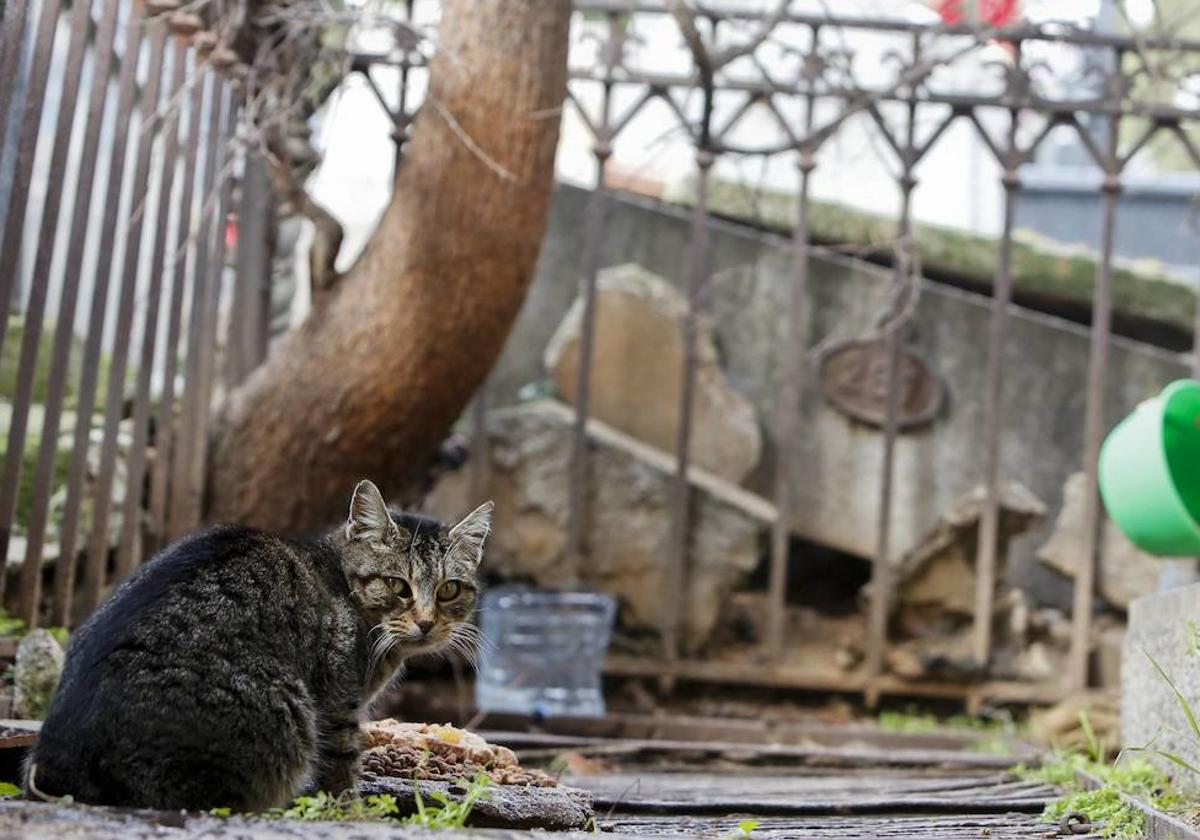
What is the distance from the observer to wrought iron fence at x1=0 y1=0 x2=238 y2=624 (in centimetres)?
468

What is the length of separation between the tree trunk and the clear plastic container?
135cm

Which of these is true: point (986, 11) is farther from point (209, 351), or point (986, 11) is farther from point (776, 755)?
point (209, 351)

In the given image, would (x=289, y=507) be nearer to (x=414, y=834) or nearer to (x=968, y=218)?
(x=414, y=834)

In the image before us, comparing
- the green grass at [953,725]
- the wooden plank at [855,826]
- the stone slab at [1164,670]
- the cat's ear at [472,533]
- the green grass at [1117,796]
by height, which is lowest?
the green grass at [953,725]

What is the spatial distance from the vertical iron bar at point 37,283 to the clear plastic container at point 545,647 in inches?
128

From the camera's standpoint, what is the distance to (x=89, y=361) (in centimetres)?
522

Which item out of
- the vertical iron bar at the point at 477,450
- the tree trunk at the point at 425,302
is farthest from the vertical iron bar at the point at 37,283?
the vertical iron bar at the point at 477,450

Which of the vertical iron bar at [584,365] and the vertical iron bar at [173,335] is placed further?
the vertical iron bar at [584,365]

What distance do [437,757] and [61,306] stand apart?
2306mm

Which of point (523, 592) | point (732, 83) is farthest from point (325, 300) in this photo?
point (732, 83)

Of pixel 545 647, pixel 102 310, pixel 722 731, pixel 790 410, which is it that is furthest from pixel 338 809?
pixel 790 410

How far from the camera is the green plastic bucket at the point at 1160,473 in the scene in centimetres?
519

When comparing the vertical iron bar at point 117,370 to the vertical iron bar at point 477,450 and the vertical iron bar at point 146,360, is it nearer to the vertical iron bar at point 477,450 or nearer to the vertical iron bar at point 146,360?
the vertical iron bar at point 146,360

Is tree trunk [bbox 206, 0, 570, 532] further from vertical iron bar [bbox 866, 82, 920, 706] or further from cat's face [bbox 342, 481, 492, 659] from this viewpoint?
vertical iron bar [bbox 866, 82, 920, 706]
